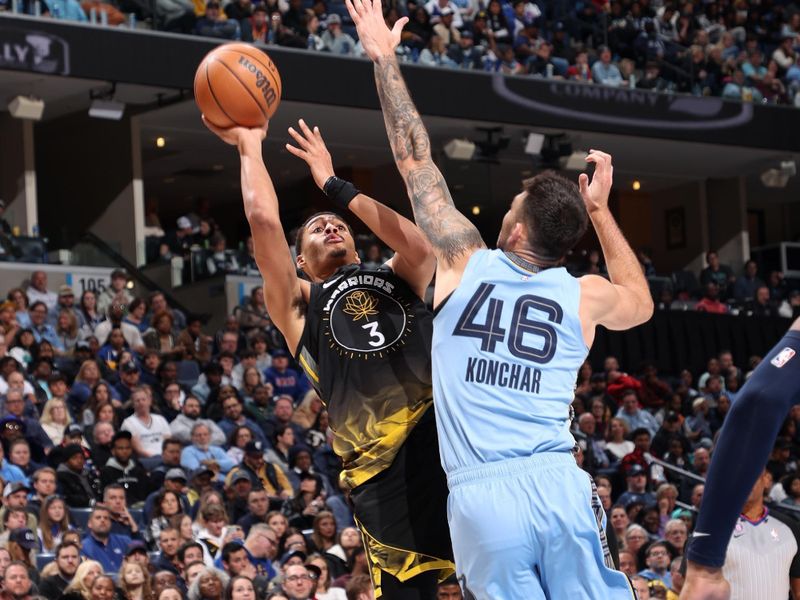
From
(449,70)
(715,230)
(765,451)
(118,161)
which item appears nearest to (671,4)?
(715,230)

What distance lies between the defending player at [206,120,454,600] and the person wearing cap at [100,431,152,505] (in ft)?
24.6

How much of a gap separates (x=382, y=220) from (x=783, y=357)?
2351 mm

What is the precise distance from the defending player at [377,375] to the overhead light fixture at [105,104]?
49.4ft

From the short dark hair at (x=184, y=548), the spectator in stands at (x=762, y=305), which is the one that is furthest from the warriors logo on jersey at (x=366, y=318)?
the spectator in stands at (x=762, y=305)

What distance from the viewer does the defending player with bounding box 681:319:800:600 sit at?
2914mm

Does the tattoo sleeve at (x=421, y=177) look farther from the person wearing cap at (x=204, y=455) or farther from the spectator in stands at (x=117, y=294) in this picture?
the spectator in stands at (x=117, y=294)

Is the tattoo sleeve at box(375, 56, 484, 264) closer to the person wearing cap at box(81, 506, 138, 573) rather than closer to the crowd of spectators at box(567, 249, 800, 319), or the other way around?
the person wearing cap at box(81, 506, 138, 573)

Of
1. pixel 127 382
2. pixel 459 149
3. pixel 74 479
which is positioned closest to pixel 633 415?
pixel 459 149

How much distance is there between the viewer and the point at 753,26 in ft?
87.7

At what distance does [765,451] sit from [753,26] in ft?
82.6

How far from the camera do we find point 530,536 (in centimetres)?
412

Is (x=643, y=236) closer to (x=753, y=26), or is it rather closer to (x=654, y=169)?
(x=654, y=169)

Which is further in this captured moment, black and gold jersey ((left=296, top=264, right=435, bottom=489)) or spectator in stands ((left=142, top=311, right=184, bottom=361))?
spectator in stands ((left=142, top=311, right=184, bottom=361))

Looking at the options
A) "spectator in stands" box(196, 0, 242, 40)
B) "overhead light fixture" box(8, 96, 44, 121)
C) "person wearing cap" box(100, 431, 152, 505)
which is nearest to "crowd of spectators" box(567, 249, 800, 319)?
"spectator in stands" box(196, 0, 242, 40)
